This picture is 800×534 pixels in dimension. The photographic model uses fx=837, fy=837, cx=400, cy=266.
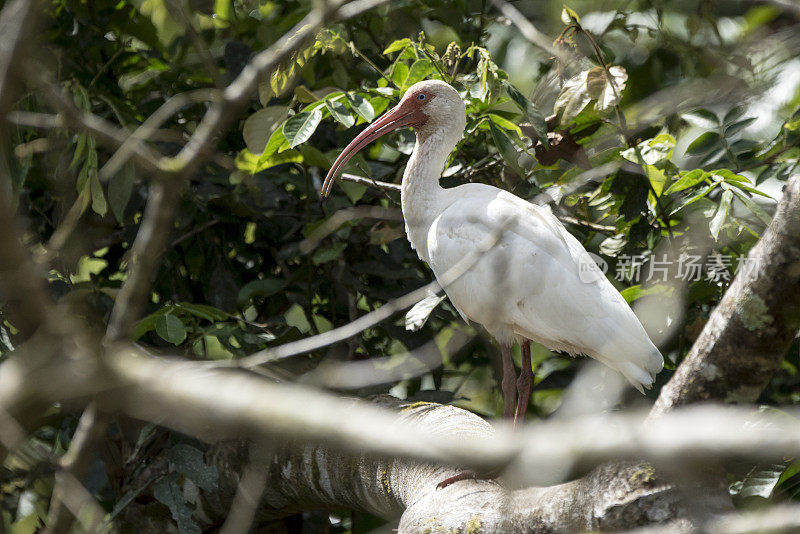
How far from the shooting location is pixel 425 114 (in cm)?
365

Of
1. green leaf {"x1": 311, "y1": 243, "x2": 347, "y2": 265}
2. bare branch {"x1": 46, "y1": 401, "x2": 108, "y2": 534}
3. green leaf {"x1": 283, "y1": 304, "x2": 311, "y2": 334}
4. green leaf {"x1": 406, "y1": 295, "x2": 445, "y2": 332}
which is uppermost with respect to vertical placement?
bare branch {"x1": 46, "y1": 401, "x2": 108, "y2": 534}

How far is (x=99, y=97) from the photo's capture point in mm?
3756

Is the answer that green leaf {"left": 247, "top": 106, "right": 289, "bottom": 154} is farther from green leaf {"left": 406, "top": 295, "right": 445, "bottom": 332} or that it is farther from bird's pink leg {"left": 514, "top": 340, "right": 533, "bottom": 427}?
bird's pink leg {"left": 514, "top": 340, "right": 533, "bottom": 427}

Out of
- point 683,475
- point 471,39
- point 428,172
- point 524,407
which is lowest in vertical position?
point 524,407

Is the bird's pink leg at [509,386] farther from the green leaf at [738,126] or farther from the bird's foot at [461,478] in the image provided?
the green leaf at [738,126]

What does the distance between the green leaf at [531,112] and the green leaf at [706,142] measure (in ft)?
2.15

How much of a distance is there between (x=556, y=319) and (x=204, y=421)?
7.77 ft

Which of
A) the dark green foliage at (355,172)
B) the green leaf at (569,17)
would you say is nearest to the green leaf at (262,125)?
the dark green foliage at (355,172)

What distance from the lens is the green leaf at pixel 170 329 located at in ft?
9.24

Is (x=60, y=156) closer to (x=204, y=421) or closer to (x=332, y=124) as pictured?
(x=332, y=124)

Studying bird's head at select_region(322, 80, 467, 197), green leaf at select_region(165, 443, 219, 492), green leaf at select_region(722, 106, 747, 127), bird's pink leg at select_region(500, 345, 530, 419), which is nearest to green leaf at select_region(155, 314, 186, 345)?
green leaf at select_region(165, 443, 219, 492)

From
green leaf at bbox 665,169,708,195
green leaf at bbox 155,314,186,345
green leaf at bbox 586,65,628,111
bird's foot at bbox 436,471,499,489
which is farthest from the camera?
green leaf at bbox 586,65,628,111

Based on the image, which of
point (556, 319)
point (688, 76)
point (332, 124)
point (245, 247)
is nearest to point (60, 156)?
point (245, 247)

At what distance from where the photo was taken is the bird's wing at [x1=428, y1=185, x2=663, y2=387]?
10.4 feet
